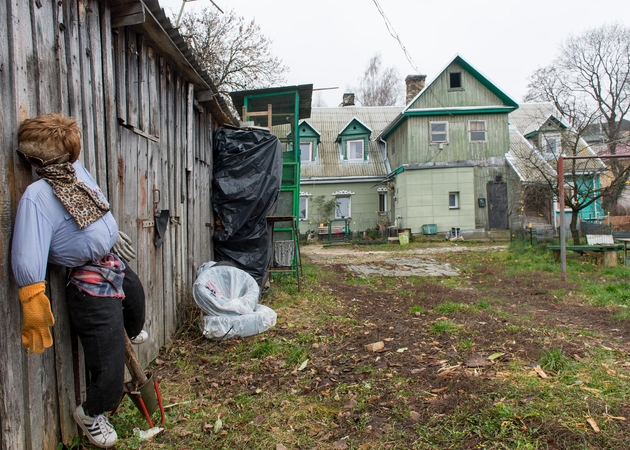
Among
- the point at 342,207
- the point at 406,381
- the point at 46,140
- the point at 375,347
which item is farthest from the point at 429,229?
the point at 46,140

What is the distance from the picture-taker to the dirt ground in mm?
2826

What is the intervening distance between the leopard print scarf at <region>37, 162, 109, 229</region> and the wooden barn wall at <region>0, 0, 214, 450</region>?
0.18 meters

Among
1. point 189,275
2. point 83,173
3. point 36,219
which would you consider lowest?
point 189,275

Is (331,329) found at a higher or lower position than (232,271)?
lower

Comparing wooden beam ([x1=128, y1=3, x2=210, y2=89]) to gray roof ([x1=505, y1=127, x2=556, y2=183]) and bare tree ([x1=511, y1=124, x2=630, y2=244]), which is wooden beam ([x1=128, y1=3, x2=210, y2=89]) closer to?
bare tree ([x1=511, y1=124, x2=630, y2=244])

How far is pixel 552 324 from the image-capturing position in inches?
191

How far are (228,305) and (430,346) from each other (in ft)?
6.95

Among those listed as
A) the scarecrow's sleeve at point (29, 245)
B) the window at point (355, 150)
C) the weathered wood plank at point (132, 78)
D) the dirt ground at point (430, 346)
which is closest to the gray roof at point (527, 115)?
the window at point (355, 150)

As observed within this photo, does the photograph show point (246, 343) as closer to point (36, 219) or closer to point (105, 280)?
point (105, 280)

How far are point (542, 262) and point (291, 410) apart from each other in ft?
30.0

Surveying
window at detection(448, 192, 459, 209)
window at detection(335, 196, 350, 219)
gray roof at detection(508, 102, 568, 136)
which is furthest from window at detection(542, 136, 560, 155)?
window at detection(335, 196, 350, 219)

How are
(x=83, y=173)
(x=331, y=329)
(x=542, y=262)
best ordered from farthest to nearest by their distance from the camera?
(x=542, y=262) < (x=331, y=329) < (x=83, y=173)

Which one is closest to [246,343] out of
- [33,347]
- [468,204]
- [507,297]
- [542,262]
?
[33,347]

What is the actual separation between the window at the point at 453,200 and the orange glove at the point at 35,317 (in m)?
17.5
